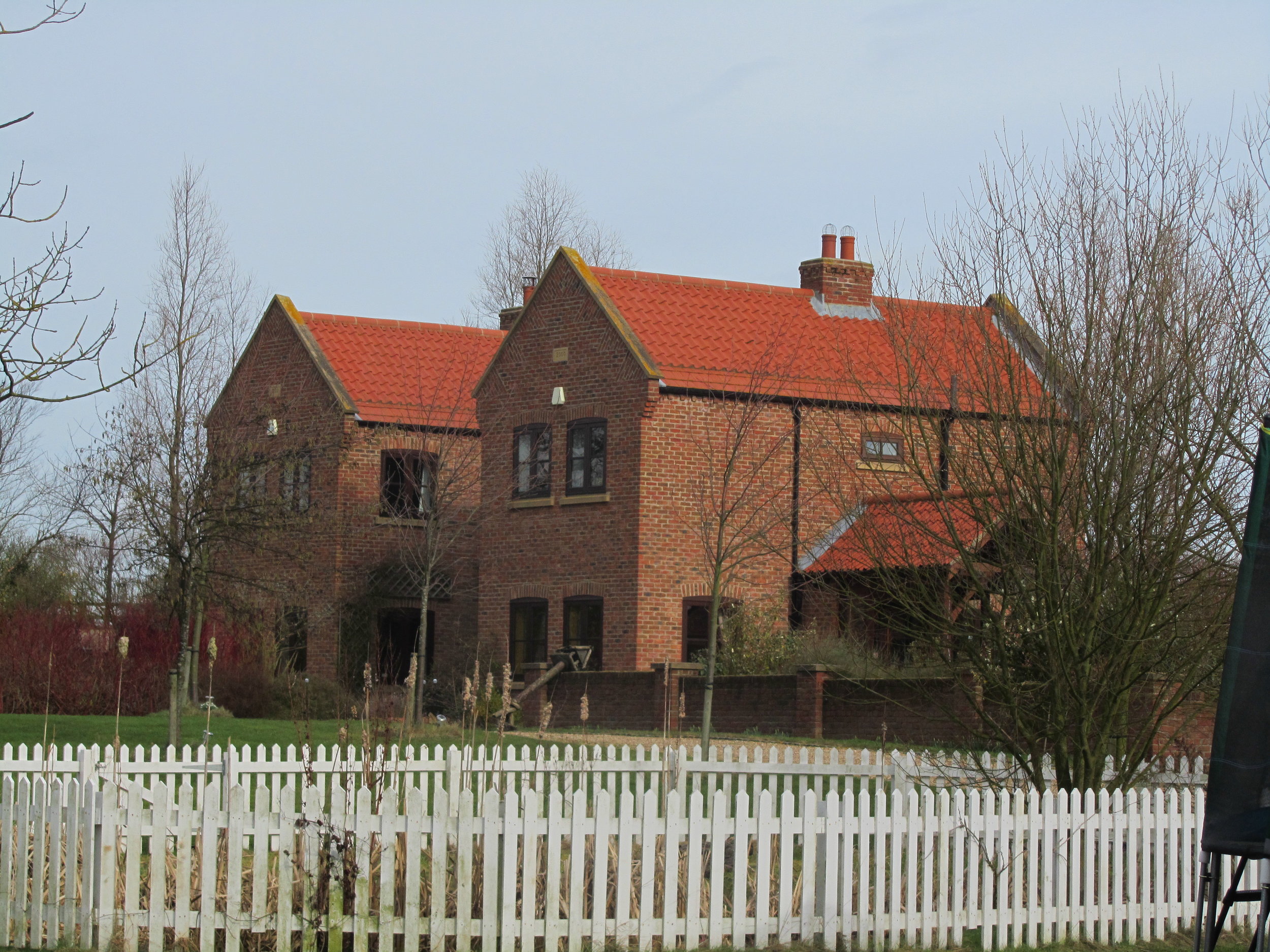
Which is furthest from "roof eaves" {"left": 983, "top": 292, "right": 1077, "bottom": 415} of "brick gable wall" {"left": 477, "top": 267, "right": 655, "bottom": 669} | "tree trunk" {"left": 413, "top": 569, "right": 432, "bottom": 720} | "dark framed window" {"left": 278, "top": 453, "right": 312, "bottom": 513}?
"brick gable wall" {"left": 477, "top": 267, "right": 655, "bottom": 669}

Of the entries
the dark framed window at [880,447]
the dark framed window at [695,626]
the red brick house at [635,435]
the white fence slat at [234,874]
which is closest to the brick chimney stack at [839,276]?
the red brick house at [635,435]

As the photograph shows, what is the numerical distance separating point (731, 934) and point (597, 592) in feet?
60.9

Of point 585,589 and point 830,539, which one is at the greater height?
point 830,539

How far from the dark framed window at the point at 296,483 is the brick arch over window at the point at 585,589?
189 inches

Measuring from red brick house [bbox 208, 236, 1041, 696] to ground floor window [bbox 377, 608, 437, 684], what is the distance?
74 mm

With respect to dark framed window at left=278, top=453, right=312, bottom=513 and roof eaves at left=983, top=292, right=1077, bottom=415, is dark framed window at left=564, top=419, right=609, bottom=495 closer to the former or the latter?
dark framed window at left=278, top=453, right=312, bottom=513

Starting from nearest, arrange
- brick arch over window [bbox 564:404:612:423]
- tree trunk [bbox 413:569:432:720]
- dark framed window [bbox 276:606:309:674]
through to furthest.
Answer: tree trunk [bbox 413:569:432:720], brick arch over window [bbox 564:404:612:423], dark framed window [bbox 276:606:309:674]

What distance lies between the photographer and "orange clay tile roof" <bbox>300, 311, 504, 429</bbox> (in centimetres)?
3250

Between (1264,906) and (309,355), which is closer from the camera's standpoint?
(1264,906)

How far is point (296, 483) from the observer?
83.0 ft

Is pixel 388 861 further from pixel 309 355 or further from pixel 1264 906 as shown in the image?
pixel 309 355

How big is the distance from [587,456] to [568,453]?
547mm

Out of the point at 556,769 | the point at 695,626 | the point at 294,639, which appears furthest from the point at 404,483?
the point at 556,769

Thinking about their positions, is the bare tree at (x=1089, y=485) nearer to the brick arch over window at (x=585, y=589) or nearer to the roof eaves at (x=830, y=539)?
the roof eaves at (x=830, y=539)
